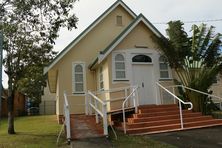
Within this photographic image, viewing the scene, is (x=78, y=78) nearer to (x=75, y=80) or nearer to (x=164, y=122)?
(x=75, y=80)

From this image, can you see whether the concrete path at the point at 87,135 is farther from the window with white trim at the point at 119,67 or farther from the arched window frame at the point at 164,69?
the arched window frame at the point at 164,69

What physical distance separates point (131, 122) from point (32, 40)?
24.0ft

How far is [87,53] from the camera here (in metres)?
20.2

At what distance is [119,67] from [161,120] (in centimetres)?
405

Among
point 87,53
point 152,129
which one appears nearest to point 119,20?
point 87,53

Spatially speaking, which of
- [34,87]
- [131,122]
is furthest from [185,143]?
[34,87]

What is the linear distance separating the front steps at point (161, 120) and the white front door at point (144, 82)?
53.7 inches

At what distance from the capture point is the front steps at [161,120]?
13781 mm

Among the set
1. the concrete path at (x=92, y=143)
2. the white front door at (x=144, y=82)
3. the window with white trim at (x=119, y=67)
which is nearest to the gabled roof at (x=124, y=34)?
the window with white trim at (x=119, y=67)

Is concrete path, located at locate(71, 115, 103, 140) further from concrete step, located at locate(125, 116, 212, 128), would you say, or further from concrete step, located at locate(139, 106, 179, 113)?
concrete step, located at locate(139, 106, 179, 113)

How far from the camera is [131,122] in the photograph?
14266 mm

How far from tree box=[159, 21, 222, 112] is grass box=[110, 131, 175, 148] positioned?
18.4 ft

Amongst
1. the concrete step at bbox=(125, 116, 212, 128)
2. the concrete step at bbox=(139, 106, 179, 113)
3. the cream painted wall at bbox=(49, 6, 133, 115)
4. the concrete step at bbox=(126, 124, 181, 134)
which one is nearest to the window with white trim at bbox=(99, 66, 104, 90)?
the cream painted wall at bbox=(49, 6, 133, 115)

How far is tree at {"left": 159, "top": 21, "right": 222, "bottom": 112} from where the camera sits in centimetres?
1666
